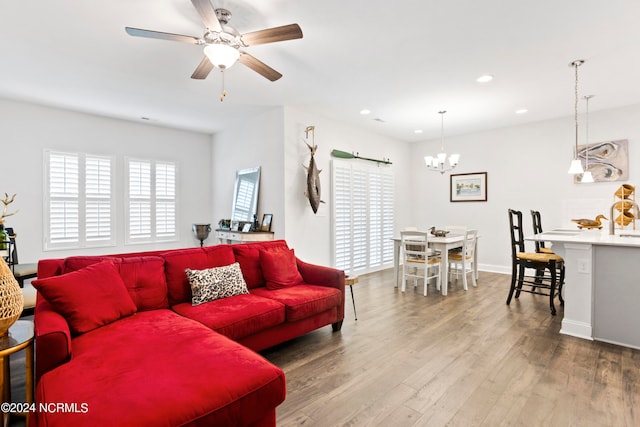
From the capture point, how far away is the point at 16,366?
2496 millimetres

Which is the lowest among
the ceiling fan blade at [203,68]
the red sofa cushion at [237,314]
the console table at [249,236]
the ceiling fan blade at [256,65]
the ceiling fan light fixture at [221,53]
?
the red sofa cushion at [237,314]

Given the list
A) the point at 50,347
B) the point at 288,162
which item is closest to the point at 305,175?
the point at 288,162

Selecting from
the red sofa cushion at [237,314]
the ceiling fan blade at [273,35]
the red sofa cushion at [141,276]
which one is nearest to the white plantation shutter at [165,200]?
the red sofa cushion at [141,276]

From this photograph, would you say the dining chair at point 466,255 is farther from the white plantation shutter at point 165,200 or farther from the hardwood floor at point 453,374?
the white plantation shutter at point 165,200

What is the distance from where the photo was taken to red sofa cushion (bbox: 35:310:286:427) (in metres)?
1.23

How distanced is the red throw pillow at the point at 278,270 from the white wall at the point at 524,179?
4.37 meters

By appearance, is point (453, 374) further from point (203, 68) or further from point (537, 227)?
point (537, 227)

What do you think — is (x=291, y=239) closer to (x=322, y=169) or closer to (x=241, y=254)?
(x=322, y=169)

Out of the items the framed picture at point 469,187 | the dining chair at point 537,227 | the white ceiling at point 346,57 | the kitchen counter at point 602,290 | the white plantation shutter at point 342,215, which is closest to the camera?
the white ceiling at point 346,57

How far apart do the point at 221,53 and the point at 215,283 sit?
180 cm

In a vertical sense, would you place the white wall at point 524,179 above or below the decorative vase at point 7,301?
above

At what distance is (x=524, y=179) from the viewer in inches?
220

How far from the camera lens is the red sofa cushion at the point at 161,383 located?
4.02 ft

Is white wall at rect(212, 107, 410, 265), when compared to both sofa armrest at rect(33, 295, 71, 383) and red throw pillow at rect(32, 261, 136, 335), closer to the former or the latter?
red throw pillow at rect(32, 261, 136, 335)
